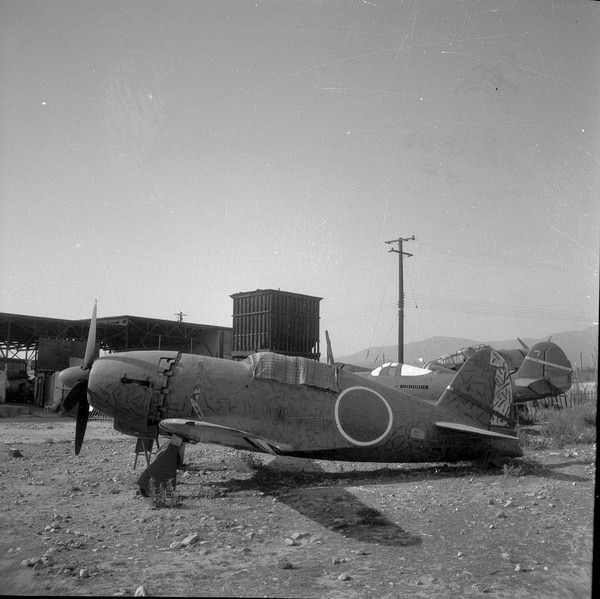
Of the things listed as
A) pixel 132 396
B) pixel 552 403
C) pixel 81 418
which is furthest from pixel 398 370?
pixel 552 403

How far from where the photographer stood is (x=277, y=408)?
8961 millimetres

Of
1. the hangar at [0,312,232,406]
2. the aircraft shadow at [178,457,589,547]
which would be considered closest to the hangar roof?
the hangar at [0,312,232,406]

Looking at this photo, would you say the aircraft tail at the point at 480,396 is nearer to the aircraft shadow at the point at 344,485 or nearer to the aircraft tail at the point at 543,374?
the aircraft shadow at the point at 344,485

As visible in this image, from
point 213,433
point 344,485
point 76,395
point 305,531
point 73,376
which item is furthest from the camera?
point 73,376

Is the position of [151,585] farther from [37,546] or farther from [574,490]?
[574,490]

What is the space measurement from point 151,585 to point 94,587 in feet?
1.54

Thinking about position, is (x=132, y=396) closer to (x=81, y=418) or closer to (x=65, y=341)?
(x=81, y=418)

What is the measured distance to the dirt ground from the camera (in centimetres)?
454

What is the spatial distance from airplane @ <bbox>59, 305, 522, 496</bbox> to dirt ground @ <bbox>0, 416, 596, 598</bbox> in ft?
1.67

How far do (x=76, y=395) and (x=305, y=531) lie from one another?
5.18 meters

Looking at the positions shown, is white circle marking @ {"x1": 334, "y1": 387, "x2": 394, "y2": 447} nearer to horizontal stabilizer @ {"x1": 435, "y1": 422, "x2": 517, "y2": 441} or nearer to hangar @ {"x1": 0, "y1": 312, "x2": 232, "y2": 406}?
horizontal stabilizer @ {"x1": 435, "y1": 422, "x2": 517, "y2": 441}

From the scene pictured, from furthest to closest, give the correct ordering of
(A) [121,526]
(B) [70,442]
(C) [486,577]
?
(B) [70,442]
(A) [121,526]
(C) [486,577]

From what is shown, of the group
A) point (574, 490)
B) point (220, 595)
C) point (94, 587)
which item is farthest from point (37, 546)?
point (574, 490)

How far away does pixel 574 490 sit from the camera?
7895 mm
